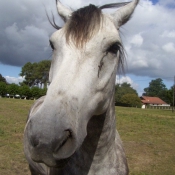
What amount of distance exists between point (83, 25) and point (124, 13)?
81 cm

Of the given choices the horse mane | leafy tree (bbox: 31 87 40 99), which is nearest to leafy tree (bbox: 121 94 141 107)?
leafy tree (bbox: 31 87 40 99)

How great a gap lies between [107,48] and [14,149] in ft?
24.0

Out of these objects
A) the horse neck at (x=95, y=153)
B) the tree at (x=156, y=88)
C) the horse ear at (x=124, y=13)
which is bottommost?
the horse neck at (x=95, y=153)

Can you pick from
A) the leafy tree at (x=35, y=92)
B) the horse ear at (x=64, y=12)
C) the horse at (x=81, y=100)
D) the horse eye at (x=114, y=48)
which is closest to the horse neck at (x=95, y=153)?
the horse at (x=81, y=100)

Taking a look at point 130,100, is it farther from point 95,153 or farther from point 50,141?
point 50,141

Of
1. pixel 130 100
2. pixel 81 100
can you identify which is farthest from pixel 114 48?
pixel 130 100

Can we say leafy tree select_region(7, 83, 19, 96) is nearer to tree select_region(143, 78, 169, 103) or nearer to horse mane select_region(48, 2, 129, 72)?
horse mane select_region(48, 2, 129, 72)

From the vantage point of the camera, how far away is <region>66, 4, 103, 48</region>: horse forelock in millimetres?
2156

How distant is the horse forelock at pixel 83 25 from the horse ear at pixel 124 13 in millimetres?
410

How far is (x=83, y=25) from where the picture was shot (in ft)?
7.30

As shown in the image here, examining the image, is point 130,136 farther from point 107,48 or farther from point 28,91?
point 28,91

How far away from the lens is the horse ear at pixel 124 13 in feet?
9.11

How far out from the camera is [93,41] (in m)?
2.19

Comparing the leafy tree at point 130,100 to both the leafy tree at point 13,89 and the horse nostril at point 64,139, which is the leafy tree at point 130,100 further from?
the horse nostril at point 64,139
